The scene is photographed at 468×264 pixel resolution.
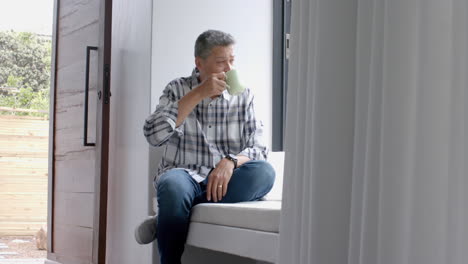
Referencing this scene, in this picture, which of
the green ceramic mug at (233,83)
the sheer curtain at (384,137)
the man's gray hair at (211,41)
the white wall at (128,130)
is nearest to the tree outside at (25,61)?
the white wall at (128,130)

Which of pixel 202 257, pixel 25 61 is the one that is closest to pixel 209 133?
pixel 202 257

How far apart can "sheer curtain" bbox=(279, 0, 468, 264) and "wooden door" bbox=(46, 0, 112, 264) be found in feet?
6.64

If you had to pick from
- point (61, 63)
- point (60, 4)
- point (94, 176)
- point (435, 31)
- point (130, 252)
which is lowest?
point (130, 252)

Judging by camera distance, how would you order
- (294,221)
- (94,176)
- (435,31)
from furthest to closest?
(94,176)
(294,221)
(435,31)

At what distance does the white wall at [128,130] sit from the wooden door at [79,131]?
98 mm

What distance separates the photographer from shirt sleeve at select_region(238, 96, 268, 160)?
2434 mm

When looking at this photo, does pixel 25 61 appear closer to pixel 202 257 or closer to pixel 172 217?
pixel 202 257

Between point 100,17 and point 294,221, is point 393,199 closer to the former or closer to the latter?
point 294,221

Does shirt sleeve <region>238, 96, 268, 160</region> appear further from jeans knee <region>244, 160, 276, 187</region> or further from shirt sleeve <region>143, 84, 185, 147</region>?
shirt sleeve <region>143, 84, 185, 147</region>

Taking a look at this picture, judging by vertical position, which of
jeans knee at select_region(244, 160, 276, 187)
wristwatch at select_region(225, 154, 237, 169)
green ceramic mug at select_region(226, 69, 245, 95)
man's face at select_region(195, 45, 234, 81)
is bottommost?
jeans knee at select_region(244, 160, 276, 187)

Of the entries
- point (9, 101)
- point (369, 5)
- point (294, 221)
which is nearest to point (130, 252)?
point (294, 221)

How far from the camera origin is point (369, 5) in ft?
3.25

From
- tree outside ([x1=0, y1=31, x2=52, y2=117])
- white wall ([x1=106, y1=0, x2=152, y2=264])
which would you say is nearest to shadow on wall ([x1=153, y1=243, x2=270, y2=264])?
white wall ([x1=106, y1=0, x2=152, y2=264])

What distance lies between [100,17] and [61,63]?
71cm
